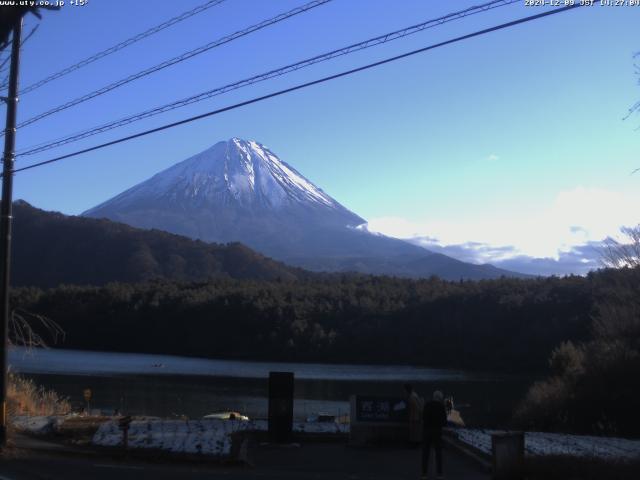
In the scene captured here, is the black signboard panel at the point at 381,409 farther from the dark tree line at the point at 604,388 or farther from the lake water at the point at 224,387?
the lake water at the point at 224,387

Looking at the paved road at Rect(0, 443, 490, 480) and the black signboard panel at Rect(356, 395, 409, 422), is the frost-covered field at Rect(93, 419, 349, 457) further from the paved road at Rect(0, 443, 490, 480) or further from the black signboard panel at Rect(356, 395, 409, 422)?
the black signboard panel at Rect(356, 395, 409, 422)

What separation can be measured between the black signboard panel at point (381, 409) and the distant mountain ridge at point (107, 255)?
429 feet

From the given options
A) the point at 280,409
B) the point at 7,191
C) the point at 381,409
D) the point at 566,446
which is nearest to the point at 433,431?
the point at 381,409

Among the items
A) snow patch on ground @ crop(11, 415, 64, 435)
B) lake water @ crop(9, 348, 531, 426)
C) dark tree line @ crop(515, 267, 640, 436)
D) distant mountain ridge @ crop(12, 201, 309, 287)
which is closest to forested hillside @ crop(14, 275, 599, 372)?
lake water @ crop(9, 348, 531, 426)

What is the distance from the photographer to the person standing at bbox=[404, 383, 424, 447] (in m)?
15.9

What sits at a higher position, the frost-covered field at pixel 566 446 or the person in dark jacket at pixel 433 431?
the person in dark jacket at pixel 433 431

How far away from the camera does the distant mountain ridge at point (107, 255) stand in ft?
478

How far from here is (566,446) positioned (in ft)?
50.0

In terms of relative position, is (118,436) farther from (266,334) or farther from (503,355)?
(266,334)

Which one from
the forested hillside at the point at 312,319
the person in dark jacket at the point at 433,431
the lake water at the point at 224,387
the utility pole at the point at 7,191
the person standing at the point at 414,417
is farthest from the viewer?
the forested hillside at the point at 312,319

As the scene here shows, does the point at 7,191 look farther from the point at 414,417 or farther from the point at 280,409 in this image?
the point at 414,417

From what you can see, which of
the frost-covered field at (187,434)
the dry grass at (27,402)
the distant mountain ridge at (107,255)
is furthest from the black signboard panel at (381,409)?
the distant mountain ridge at (107,255)

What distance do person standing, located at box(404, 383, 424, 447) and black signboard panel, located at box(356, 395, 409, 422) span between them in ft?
0.74

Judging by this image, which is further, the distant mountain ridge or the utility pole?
the distant mountain ridge
